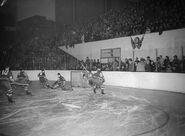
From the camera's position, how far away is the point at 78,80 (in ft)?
57.6

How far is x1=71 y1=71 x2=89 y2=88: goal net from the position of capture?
1683 centimetres

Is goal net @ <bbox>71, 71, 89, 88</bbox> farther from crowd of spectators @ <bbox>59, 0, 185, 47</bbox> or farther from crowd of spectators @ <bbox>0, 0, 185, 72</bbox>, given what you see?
crowd of spectators @ <bbox>59, 0, 185, 47</bbox>

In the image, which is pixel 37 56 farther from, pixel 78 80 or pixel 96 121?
pixel 96 121

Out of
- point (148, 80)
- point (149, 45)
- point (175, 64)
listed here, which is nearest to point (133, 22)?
point (149, 45)

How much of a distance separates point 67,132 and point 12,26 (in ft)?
99.2

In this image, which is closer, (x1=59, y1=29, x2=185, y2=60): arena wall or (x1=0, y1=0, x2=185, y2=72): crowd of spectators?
(x1=59, y1=29, x2=185, y2=60): arena wall

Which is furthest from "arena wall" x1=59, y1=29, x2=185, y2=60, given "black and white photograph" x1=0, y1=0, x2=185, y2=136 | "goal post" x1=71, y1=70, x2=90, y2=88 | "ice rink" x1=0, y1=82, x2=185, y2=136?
"ice rink" x1=0, y1=82, x2=185, y2=136

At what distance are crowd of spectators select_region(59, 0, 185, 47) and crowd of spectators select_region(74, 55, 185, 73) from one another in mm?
2320

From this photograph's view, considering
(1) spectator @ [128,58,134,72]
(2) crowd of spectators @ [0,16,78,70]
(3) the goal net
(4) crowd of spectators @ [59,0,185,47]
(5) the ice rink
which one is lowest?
(5) the ice rink

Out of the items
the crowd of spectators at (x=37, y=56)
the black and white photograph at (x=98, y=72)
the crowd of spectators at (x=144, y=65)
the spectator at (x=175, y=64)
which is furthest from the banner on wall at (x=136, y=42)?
the crowd of spectators at (x=37, y=56)

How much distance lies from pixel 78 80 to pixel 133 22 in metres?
6.69

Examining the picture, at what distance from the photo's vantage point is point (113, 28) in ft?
60.7

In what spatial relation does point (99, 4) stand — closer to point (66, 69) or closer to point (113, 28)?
point (113, 28)

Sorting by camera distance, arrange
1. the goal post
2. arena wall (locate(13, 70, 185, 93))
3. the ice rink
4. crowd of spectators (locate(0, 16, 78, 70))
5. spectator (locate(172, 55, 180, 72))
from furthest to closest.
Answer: crowd of spectators (locate(0, 16, 78, 70)), the goal post, spectator (locate(172, 55, 180, 72)), arena wall (locate(13, 70, 185, 93)), the ice rink
